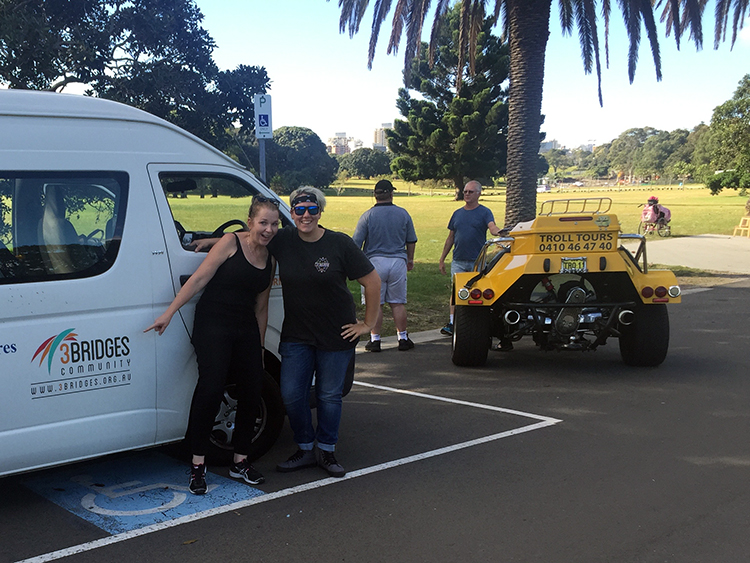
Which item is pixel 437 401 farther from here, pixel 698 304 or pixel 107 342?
pixel 698 304

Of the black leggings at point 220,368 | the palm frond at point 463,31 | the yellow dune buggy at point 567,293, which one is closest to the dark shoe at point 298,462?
the black leggings at point 220,368

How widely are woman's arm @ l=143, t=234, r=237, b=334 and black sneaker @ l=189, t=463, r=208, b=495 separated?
834mm

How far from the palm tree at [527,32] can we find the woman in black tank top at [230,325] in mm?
10272

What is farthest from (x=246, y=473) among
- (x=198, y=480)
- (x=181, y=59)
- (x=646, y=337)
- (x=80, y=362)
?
(x=181, y=59)

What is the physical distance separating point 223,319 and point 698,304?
32.8 feet

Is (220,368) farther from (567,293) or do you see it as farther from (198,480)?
(567,293)

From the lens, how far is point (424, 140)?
62.0 meters

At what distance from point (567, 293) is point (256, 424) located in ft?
12.2

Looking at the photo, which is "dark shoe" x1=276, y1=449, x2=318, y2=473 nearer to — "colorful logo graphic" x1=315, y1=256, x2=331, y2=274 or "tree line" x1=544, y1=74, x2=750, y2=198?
"colorful logo graphic" x1=315, y1=256, x2=331, y2=274

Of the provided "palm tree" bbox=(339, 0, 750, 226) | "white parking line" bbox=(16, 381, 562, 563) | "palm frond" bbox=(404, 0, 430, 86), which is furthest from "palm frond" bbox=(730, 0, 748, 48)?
"white parking line" bbox=(16, 381, 562, 563)

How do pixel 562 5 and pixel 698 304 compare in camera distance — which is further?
pixel 562 5

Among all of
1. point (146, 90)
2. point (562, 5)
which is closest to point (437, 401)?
point (146, 90)

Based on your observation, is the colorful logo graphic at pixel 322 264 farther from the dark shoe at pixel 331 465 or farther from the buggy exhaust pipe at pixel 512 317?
the buggy exhaust pipe at pixel 512 317

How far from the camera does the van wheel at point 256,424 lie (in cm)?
484
